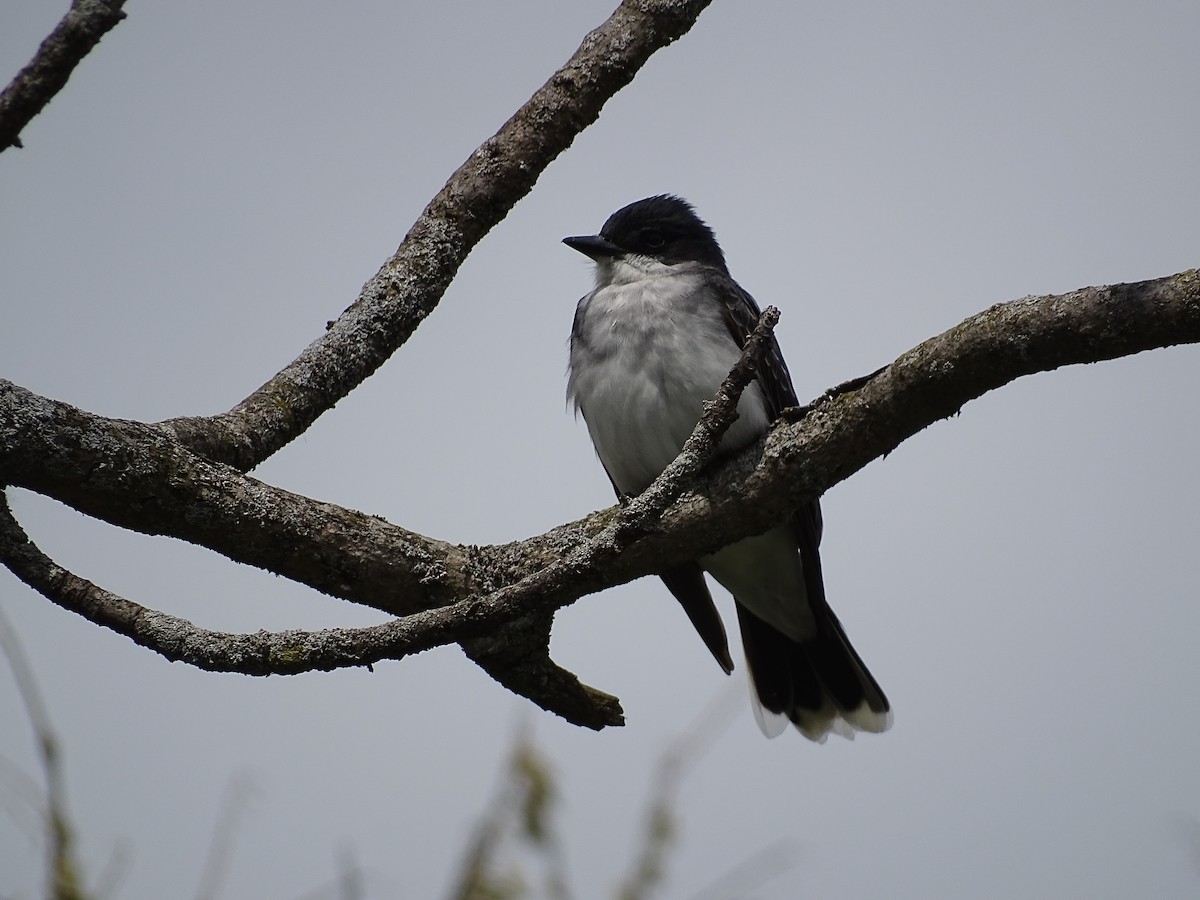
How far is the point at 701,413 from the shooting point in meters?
5.47

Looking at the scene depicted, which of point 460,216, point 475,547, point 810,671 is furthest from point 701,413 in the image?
point 810,671

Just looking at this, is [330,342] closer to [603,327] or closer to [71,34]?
[71,34]

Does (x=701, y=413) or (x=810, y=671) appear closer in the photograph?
(x=701, y=413)

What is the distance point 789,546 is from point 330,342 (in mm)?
2667

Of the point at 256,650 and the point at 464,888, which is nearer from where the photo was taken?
the point at 464,888

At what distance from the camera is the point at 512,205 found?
4.52 meters

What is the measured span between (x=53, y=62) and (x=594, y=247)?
3.57 metres

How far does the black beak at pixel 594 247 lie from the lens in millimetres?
6531

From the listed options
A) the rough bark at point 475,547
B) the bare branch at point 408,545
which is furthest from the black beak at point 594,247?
the bare branch at point 408,545

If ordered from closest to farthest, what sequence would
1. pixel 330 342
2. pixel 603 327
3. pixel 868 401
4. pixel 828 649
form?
1. pixel 868 401
2. pixel 330 342
3. pixel 603 327
4. pixel 828 649

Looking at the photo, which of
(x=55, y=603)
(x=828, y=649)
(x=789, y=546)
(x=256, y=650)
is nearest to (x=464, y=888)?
(x=256, y=650)

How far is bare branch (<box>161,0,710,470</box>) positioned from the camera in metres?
4.21

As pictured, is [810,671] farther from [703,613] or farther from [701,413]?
[701,413]

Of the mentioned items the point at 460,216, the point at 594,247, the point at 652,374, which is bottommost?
the point at 652,374
